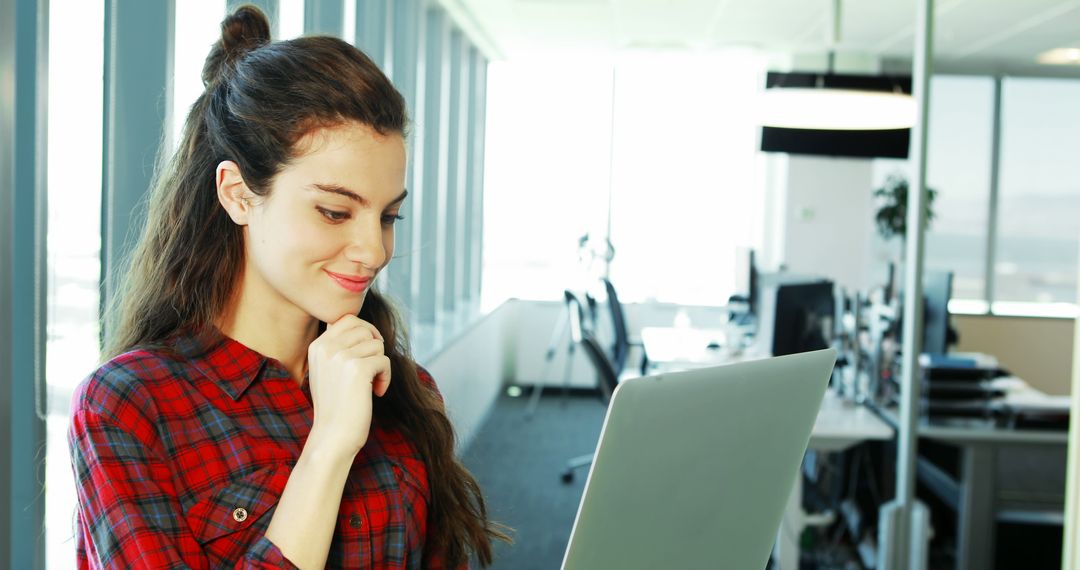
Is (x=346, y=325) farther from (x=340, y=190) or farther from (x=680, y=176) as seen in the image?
(x=680, y=176)

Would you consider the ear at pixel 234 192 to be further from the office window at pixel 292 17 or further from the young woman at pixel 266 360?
the office window at pixel 292 17

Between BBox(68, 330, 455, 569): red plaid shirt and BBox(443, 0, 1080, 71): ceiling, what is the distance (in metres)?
5.11

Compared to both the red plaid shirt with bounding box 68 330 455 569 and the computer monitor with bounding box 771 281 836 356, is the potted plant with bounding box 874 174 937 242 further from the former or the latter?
the red plaid shirt with bounding box 68 330 455 569

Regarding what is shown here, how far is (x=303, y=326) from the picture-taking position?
3.90 ft

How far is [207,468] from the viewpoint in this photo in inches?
40.6

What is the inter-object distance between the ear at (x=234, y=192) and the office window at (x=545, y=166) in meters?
6.93

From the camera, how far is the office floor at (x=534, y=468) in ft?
13.8

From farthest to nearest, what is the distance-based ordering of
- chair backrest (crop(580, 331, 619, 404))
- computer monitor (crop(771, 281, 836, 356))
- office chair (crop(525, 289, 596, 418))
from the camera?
office chair (crop(525, 289, 596, 418)) < chair backrest (crop(580, 331, 619, 404)) < computer monitor (crop(771, 281, 836, 356))

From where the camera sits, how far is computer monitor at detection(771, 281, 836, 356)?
156 inches

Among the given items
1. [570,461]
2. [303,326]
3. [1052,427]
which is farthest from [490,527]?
[570,461]

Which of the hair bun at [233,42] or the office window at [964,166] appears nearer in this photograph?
the hair bun at [233,42]

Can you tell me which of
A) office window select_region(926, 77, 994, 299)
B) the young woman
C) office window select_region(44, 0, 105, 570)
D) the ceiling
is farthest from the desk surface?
office window select_region(926, 77, 994, 299)

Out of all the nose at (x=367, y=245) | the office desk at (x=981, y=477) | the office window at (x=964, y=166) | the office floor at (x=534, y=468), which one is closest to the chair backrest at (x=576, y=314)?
the office floor at (x=534, y=468)

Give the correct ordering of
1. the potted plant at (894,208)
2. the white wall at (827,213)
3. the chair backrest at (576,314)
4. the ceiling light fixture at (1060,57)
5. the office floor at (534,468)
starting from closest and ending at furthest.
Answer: the office floor at (534,468)
the chair backrest at (576,314)
the ceiling light fixture at (1060,57)
the potted plant at (894,208)
the white wall at (827,213)
